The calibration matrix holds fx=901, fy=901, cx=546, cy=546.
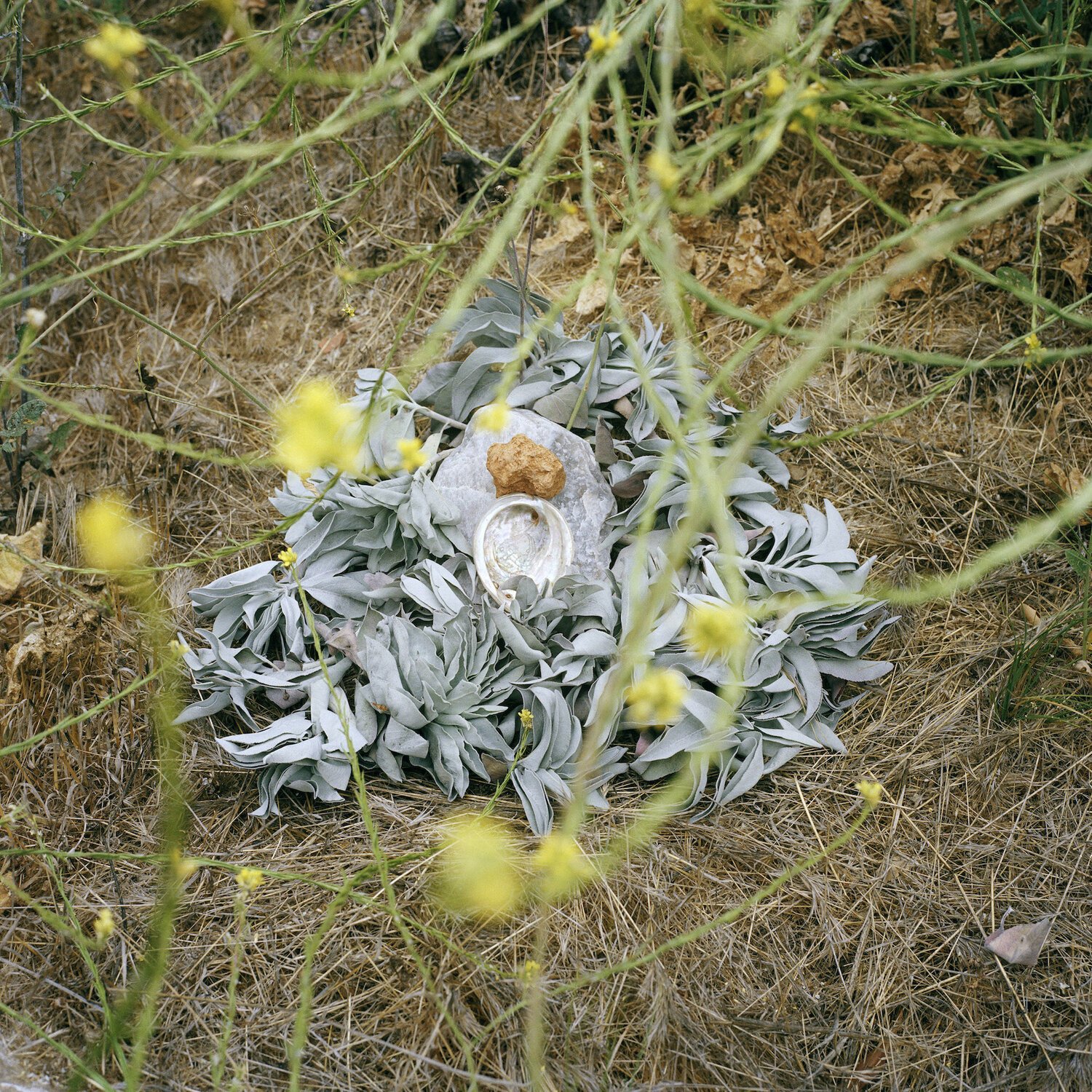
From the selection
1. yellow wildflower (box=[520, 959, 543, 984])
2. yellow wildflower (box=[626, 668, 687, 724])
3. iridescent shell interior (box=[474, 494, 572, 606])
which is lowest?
iridescent shell interior (box=[474, 494, 572, 606])

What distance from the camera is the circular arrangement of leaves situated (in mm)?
1954

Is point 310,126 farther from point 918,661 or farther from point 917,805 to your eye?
point 917,805

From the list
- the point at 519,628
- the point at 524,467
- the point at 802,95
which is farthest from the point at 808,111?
the point at 519,628

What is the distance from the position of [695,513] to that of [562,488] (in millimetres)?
1128

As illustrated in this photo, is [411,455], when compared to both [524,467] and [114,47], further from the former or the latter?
[524,467]

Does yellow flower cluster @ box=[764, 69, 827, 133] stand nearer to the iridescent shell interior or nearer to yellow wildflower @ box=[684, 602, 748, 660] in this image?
yellow wildflower @ box=[684, 602, 748, 660]

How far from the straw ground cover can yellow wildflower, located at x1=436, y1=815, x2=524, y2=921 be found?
0.15ft

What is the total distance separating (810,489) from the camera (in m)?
2.43

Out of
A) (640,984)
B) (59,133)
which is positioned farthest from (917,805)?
(59,133)

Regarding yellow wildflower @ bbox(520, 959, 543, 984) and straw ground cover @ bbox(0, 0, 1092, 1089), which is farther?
straw ground cover @ bbox(0, 0, 1092, 1089)

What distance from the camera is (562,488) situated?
226 centimetres

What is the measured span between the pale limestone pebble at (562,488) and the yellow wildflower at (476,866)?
2.23ft

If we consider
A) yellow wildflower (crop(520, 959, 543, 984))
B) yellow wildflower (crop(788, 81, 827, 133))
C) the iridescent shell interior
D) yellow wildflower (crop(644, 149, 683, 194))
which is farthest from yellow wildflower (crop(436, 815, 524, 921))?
yellow wildflower (crop(788, 81, 827, 133))

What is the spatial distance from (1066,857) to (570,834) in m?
1.36
